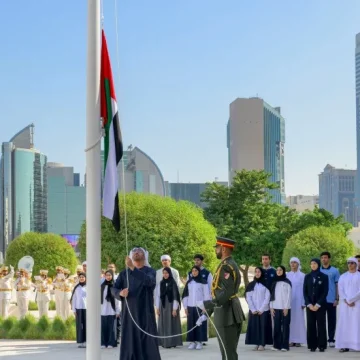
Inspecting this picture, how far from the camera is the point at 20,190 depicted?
181 meters

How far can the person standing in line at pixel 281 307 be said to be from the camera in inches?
588

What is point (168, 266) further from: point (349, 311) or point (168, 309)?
point (349, 311)

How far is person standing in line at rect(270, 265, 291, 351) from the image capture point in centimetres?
1493

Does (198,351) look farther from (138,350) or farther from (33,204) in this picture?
(33,204)

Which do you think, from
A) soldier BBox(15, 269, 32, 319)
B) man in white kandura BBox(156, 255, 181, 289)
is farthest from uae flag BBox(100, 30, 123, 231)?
soldier BBox(15, 269, 32, 319)

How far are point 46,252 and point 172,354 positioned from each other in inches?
1188

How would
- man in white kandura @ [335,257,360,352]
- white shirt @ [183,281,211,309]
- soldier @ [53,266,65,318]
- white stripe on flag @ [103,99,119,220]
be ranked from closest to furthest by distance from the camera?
white stripe on flag @ [103,99,119,220], man in white kandura @ [335,257,360,352], white shirt @ [183,281,211,309], soldier @ [53,266,65,318]

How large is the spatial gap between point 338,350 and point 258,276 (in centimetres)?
193

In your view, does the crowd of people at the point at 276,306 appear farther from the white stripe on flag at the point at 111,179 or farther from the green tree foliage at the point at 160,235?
the green tree foliage at the point at 160,235

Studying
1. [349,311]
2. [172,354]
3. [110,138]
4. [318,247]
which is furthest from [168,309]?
[318,247]

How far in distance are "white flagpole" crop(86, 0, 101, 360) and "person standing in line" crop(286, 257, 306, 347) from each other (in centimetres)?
783

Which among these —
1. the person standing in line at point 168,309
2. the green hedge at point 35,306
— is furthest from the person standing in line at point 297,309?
the green hedge at point 35,306

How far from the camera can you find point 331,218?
4472cm

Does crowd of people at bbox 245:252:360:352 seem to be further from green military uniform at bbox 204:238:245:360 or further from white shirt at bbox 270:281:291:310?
green military uniform at bbox 204:238:245:360
